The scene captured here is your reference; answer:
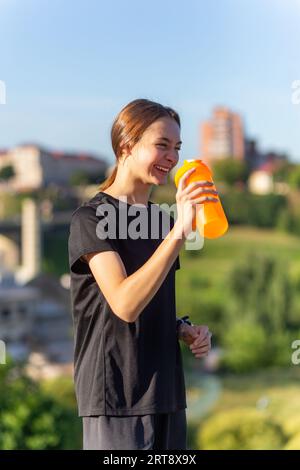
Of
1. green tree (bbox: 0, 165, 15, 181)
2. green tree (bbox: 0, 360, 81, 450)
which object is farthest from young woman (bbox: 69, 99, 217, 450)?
green tree (bbox: 0, 165, 15, 181)

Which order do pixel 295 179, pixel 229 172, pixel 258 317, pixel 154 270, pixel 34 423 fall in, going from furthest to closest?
pixel 229 172, pixel 295 179, pixel 258 317, pixel 34 423, pixel 154 270

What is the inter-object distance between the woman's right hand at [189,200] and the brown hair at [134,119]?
0.17 metres

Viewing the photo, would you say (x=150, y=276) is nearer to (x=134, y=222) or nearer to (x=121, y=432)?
(x=134, y=222)

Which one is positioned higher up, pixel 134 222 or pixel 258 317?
pixel 134 222

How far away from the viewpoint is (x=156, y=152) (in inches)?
49.1

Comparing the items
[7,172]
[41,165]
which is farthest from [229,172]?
[7,172]

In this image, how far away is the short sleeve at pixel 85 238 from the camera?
1.18 meters

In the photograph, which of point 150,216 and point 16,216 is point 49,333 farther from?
point 150,216

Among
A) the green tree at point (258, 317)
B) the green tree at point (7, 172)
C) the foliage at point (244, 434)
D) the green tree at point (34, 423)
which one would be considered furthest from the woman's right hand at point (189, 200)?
the green tree at point (7, 172)

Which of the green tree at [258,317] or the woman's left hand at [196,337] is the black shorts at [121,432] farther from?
the green tree at [258,317]

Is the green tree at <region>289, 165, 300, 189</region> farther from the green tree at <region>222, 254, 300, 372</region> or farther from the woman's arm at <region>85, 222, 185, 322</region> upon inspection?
the woman's arm at <region>85, 222, 185, 322</region>

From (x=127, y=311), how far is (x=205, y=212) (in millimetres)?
179

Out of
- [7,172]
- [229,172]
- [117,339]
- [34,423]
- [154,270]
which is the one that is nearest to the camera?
[154,270]

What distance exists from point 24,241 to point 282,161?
11.3 m
